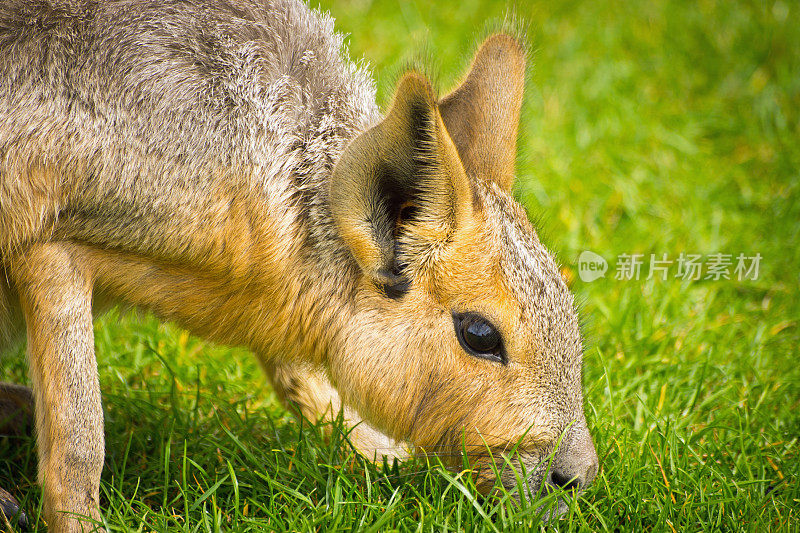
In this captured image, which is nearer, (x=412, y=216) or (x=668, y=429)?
(x=412, y=216)

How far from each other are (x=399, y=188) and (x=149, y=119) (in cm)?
89

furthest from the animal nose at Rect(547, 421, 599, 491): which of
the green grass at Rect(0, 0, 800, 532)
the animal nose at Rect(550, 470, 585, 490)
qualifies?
the green grass at Rect(0, 0, 800, 532)

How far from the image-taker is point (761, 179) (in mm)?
6113

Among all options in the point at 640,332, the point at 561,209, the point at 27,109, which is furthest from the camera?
the point at 561,209

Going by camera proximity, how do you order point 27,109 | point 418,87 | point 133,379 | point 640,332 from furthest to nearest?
A: point 640,332 → point 133,379 → point 27,109 → point 418,87

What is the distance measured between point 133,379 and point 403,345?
1886 mm

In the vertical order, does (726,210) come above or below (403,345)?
above

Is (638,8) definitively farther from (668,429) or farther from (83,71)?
(83,71)

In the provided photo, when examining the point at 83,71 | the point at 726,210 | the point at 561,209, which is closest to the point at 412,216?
the point at 83,71

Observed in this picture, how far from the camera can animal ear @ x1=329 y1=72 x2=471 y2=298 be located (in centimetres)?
267

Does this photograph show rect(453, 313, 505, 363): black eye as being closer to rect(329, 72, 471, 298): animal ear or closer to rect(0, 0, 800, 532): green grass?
rect(329, 72, 471, 298): animal ear

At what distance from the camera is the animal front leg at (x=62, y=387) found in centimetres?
280

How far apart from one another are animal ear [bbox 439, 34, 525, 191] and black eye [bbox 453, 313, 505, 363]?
0.63m

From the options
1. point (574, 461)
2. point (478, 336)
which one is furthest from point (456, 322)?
point (574, 461)
